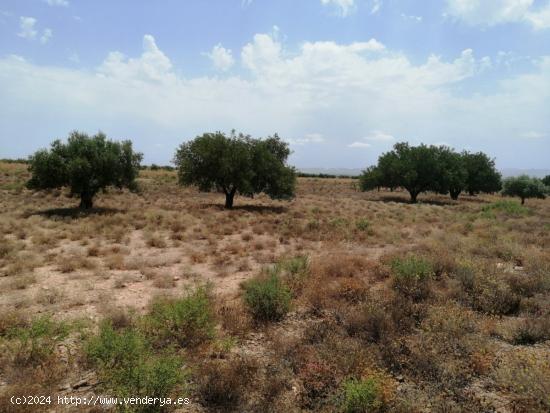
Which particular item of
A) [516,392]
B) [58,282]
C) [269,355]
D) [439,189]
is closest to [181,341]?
[269,355]

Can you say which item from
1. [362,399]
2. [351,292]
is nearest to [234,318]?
[351,292]

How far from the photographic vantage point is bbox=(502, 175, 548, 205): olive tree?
144 ft

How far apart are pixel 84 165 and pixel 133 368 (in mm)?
22826

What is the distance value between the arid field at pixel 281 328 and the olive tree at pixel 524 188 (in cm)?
3637

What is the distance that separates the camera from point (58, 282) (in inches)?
408

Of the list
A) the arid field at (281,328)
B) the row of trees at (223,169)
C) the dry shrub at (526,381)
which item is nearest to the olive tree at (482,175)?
the row of trees at (223,169)

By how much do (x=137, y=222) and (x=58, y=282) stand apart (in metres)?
11.0

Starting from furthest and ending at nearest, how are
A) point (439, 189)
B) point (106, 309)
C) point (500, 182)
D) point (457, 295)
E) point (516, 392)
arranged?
point (500, 182) < point (439, 189) < point (457, 295) < point (106, 309) < point (516, 392)

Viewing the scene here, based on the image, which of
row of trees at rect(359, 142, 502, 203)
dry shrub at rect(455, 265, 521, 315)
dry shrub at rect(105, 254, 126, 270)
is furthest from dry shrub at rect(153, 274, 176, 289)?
row of trees at rect(359, 142, 502, 203)

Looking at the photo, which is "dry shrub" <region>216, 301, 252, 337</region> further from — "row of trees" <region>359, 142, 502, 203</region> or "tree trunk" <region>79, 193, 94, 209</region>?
"row of trees" <region>359, 142, 502, 203</region>

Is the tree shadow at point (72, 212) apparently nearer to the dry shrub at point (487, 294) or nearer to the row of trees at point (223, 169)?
the row of trees at point (223, 169)

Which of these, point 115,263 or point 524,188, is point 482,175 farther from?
point 115,263

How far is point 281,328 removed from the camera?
24.5ft

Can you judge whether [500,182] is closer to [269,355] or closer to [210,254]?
[210,254]
